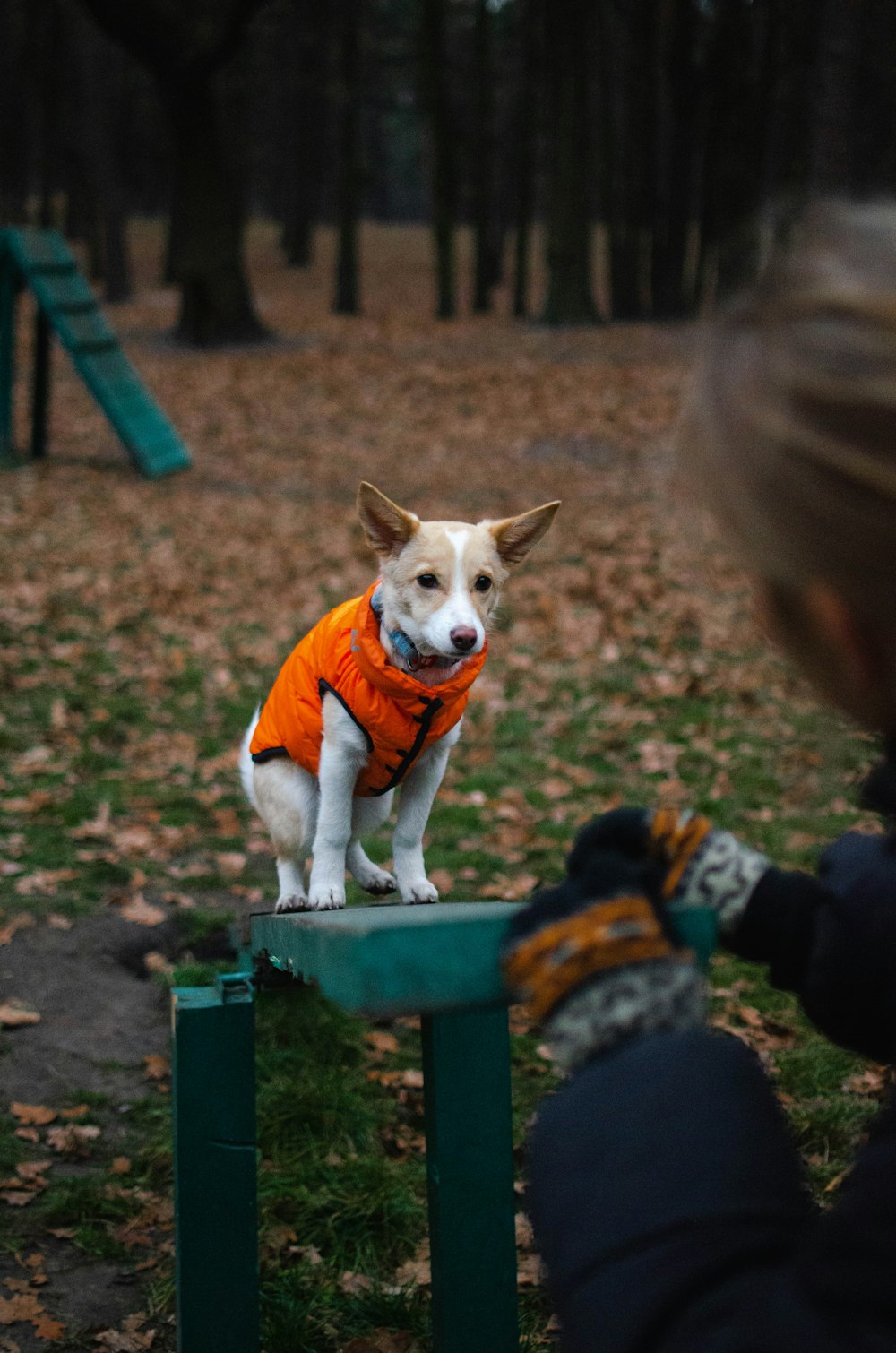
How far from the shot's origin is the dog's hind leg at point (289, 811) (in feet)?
10.2

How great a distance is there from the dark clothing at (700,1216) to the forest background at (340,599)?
44 centimetres

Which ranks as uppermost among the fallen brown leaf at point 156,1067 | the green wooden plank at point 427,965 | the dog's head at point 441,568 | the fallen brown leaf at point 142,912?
the dog's head at point 441,568

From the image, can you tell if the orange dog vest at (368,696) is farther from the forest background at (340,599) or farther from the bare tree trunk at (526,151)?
the bare tree trunk at (526,151)

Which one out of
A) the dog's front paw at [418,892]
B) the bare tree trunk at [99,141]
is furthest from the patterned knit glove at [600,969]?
the bare tree trunk at [99,141]

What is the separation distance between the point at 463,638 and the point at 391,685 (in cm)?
19

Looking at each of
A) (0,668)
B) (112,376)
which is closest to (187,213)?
(112,376)

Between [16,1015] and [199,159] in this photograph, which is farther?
[199,159]

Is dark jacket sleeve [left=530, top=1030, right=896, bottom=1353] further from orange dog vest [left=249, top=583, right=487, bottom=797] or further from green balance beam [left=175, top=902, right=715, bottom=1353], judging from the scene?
orange dog vest [left=249, top=583, right=487, bottom=797]

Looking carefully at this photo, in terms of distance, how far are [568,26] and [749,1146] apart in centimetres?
2570

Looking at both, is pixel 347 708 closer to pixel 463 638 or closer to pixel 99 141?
pixel 463 638

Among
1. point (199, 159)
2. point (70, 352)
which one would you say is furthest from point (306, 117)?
point (70, 352)

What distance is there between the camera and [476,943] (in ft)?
4.91

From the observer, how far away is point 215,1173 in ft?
8.72

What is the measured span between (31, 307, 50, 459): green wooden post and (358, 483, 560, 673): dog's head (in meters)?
13.1
